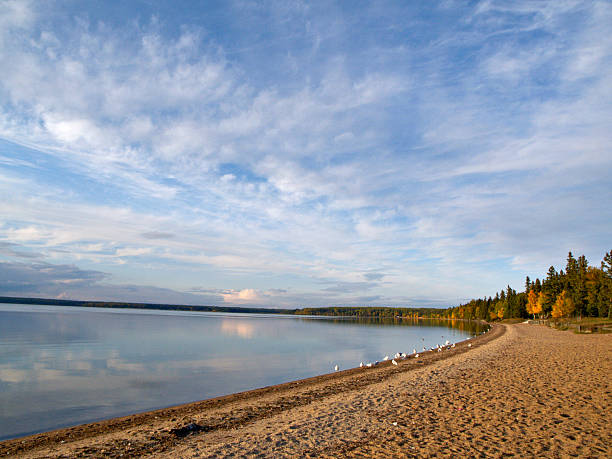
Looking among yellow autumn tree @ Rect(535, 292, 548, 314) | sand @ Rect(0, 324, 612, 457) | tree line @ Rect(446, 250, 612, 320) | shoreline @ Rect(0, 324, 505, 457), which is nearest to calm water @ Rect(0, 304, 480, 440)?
shoreline @ Rect(0, 324, 505, 457)

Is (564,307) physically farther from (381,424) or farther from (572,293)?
(381,424)

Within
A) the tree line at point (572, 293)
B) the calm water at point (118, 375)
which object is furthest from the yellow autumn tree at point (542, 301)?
the calm water at point (118, 375)

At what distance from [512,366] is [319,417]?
564 inches

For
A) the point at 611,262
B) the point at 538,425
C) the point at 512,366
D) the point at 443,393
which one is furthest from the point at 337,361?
the point at 611,262

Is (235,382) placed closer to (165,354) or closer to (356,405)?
(356,405)

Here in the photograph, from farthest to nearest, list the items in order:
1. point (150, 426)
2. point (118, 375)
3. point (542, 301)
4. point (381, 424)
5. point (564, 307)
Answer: point (542, 301) < point (564, 307) < point (118, 375) < point (150, 426) < point (381, 424)

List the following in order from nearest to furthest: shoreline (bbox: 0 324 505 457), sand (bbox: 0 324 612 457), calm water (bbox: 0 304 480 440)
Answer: sand (bbox: 0 324 612 457) < shoreline (bbox: 0 324 505 457) < calm water (bbox: 0 304 480 440)

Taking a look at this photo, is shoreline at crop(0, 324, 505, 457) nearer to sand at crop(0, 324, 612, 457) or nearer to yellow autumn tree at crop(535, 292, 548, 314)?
sand at crop(0, 324, 612, 457)

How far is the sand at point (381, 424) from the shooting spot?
8.37 metres

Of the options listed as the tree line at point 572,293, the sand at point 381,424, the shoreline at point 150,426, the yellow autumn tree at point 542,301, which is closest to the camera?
the sand at point 381,424

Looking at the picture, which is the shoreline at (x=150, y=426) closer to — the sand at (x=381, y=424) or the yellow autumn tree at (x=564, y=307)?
the sand at (x=381, y=424)

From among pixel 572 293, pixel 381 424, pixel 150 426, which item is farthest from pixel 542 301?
pixel 150 426

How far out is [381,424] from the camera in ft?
33.3

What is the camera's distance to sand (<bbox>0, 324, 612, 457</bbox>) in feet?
27.5
